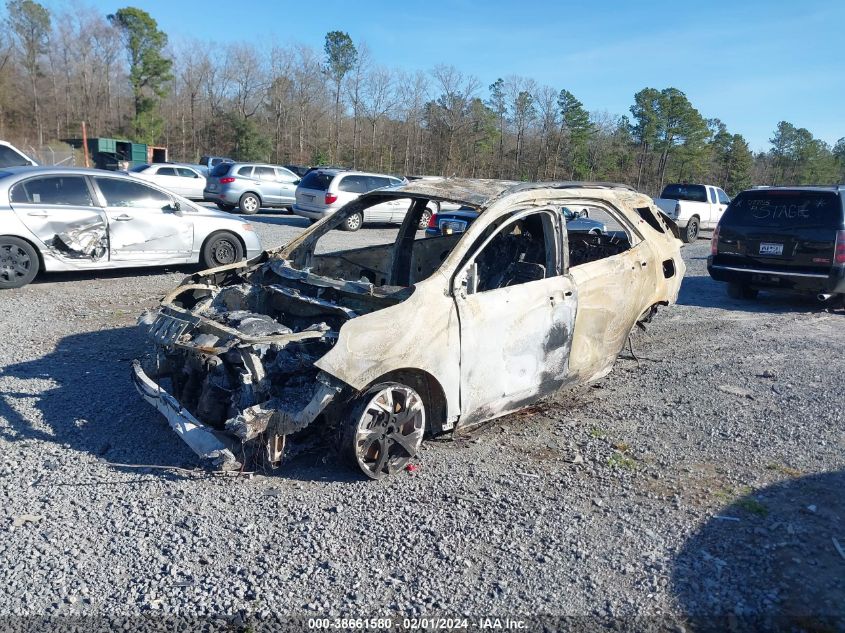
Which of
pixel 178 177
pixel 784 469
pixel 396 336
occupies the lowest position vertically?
pixel 784 469

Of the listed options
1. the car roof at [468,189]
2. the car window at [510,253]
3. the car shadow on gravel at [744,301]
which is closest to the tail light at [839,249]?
the car shadow on gravel at [744,301]

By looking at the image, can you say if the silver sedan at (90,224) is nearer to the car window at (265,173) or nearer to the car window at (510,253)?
the car window at (510,253)

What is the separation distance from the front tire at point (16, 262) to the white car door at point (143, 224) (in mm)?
1011

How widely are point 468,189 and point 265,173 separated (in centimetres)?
1962

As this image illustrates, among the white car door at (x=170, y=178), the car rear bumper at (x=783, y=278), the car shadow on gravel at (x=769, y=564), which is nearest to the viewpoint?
the car shadow on gravel at (x=769, y=564)

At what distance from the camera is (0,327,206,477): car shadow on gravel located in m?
4.51

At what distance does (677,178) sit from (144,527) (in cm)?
4687

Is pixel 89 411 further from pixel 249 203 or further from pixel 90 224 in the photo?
pixel 249 203

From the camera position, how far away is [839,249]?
9.05 m

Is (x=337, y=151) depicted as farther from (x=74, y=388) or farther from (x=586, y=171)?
(x=74, y=388)

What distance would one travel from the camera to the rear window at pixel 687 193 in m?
22.0

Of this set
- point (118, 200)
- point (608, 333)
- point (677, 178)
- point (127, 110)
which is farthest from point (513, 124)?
point (608, 333)

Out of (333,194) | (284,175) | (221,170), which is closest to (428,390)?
(333,194)

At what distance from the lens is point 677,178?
1779 inches
